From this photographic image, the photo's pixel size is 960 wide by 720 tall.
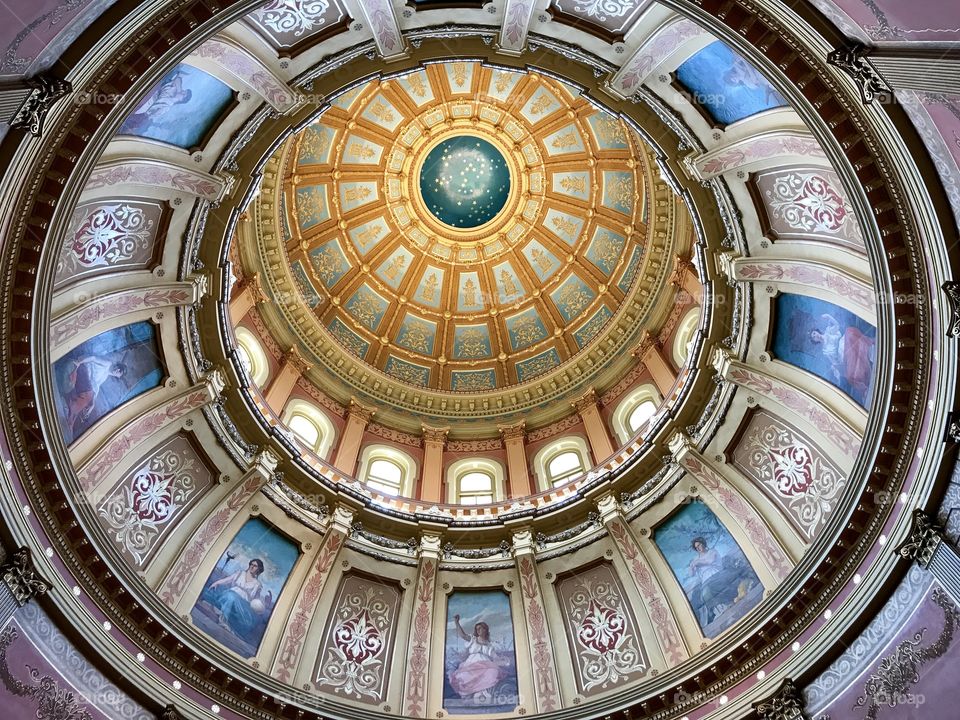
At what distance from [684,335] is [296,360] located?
13.8m

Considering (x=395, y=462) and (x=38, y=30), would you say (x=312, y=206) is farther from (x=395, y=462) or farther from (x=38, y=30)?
(x=38, y=30)

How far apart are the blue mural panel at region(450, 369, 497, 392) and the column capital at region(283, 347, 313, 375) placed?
6714 mm

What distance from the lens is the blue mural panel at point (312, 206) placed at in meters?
32.2

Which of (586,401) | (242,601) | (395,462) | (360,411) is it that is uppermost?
(586,401)

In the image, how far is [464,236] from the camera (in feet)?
121

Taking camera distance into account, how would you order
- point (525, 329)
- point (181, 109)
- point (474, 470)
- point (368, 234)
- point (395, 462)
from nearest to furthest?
point (181, 109)
point (395, 462)
point (474, 470)
point (525, 329)
point (368, 234)

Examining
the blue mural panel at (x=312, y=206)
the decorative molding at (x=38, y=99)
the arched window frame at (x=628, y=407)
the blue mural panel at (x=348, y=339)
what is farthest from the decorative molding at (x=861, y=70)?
the blue mural panel at (x=312, y=206)

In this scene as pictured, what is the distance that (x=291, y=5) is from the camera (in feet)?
54.0

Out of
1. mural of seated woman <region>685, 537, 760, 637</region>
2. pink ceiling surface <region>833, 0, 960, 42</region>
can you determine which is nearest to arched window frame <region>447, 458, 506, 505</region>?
mural of seated woman <region>685, 537, 760, 637</region>

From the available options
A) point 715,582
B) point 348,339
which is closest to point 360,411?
point 348,339

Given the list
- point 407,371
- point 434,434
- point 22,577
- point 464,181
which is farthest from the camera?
point 464,181

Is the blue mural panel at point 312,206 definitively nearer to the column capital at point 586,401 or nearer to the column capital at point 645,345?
the column capital at point 586,401

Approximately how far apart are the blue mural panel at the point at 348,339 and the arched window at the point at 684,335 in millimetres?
12697

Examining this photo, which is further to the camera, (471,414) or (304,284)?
(304,284)
